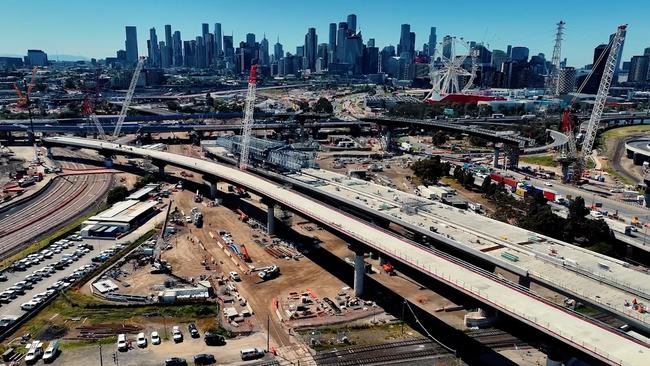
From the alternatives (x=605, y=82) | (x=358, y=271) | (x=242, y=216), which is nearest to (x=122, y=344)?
(x=358, y=271)

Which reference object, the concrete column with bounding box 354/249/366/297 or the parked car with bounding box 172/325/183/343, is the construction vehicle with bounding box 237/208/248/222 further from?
the parked car with bounding box 172/325/183/343

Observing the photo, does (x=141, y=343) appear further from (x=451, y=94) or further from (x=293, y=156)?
(x=451, y=94)

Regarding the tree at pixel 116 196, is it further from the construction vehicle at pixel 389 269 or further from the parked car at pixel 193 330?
Answer: the construction vehicle at pixel 389 269

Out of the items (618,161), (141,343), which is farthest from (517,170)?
(141,343)

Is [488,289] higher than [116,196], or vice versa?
[488,289]

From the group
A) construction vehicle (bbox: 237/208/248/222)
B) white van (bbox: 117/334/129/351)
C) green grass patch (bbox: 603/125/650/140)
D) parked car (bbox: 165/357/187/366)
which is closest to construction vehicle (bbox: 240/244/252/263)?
construction vehicle (bbox: 237/208/248/222)

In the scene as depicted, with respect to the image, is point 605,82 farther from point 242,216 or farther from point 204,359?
point 204,359

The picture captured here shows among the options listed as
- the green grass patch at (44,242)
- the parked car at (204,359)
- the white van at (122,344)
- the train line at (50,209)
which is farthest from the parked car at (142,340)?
the train line at (50,209)
